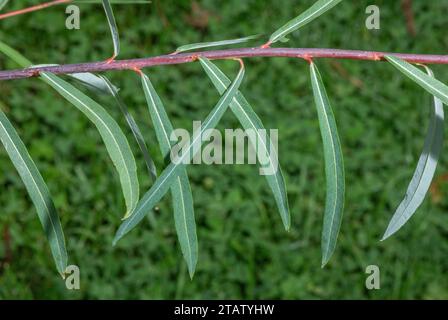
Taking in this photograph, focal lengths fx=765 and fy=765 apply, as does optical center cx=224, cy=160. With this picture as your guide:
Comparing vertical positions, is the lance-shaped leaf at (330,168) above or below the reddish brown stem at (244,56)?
A: below

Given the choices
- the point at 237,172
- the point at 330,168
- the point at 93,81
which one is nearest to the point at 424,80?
the point at 330,168

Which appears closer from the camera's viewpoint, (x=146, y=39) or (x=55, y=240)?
(x=55, y=240)

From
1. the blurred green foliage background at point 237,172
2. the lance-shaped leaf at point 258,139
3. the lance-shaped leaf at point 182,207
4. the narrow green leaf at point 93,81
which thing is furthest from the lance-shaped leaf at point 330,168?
the blurred green foliage background at point 237,172

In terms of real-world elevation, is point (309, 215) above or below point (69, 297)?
above

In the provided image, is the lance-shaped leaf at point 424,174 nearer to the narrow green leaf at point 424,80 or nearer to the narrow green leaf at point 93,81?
the narrow green leaf at point 424,80

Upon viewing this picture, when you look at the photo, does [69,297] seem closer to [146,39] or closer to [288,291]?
[288,291]
